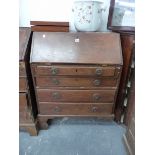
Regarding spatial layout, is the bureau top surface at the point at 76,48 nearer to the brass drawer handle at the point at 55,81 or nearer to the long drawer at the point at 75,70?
the long drawer at the point at 75,70

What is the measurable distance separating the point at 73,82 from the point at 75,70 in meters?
0.13

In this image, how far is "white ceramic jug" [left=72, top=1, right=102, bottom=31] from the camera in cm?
158

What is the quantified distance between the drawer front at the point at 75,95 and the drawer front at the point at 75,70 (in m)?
0.19

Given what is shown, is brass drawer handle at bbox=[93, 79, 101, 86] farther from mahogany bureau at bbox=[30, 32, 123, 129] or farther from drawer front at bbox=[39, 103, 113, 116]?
drawer front at bbox=[39, 103, 113, 116]

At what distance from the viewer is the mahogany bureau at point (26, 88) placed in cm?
155

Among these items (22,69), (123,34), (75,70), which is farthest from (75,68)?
(123,34)

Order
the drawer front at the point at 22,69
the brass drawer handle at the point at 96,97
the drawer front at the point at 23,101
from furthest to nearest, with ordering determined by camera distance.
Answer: the brass drawer handle at the point at 96,97 < the drawer front at the point at 23,101 < the drawer front at the point at 22,69

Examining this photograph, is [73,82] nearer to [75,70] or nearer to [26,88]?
[75,70]

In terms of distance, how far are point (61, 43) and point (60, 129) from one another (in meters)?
0.88

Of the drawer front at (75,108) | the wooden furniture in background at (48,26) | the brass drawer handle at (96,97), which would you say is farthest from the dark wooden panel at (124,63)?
the wooden furniture in background at (48,26)

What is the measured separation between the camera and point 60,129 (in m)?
1.92

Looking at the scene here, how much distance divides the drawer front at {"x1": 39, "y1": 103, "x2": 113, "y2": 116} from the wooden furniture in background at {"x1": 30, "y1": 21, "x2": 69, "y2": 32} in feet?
A: 2.28
